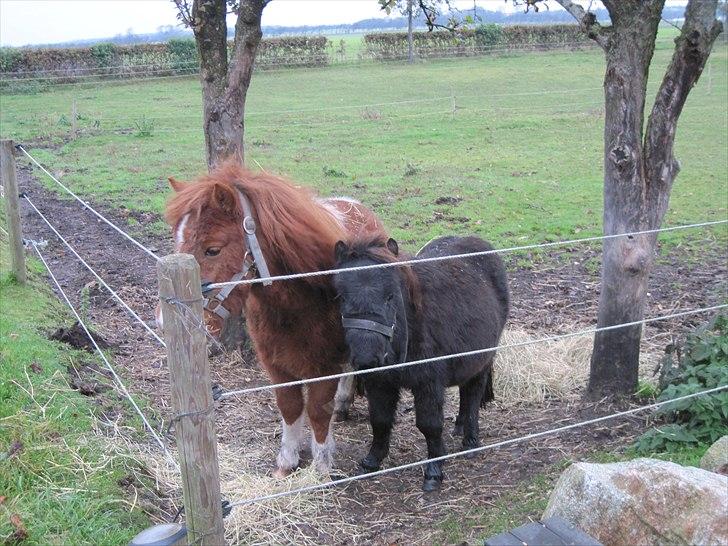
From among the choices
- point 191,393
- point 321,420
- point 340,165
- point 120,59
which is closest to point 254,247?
point 321,420

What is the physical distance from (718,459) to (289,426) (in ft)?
8.24

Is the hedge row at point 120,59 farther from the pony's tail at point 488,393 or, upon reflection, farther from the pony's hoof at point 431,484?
the pony's hoof at point 431,484

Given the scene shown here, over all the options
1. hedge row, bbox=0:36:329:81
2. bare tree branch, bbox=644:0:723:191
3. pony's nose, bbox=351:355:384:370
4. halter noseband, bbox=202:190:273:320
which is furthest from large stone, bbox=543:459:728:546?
hedge row, bbox=0:36:329:81

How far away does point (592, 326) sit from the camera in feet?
23.0

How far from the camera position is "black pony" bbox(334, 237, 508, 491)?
3793 millimetres

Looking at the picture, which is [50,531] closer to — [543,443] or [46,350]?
[46,350]

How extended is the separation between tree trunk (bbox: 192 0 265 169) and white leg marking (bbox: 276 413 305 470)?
2729 millimetres

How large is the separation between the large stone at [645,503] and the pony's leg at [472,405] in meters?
1.96

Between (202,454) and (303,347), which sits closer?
(202,454)

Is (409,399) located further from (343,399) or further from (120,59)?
(120,59)

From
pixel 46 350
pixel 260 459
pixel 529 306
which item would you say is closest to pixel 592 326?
pixel 529 306

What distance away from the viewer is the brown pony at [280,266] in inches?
152

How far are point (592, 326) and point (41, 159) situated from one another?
13566 mm

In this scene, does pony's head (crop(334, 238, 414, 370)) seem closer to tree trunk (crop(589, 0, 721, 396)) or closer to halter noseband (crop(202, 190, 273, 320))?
halter noseband (crop(202, 190, 273, 320))
